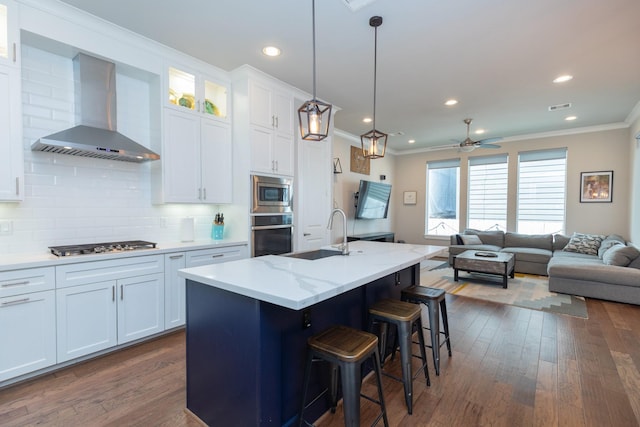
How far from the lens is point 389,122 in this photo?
5.44 m

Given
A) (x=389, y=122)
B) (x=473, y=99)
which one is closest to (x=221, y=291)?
(x=473, y=99)

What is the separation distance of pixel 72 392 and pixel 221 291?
4.95 ft

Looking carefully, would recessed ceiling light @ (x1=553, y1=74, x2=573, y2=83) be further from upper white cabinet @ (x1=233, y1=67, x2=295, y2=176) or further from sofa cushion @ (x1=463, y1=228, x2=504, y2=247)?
sofa cushion @ (x1=463, y1=228, x2=504, y2=247)

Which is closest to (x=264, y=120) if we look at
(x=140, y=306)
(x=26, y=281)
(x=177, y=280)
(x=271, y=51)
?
(x=271, y=51)

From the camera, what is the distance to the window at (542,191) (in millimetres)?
6145

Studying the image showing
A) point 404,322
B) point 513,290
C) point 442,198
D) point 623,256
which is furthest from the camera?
point 442,198

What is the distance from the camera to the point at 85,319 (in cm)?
237

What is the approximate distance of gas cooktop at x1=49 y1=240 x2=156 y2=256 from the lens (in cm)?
237

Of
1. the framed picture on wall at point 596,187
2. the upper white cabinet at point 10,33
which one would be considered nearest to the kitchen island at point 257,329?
the upper white cabinet at point 10,33

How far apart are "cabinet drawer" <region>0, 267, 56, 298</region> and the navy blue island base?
1236 millimetres

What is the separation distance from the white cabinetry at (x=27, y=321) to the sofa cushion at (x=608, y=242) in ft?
23.3

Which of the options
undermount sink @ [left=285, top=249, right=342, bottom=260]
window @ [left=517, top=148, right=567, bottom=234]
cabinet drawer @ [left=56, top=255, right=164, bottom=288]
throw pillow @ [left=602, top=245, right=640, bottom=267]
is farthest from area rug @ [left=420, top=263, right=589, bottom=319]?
cabinet drawer @ [left=56, top=255, right=164, bottom=288]

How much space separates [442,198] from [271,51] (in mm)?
6008

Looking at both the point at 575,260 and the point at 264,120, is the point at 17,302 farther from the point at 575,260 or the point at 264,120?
the point at 575,260
